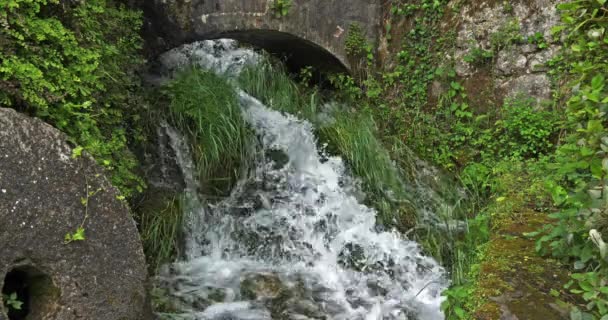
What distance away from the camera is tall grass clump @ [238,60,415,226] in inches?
174

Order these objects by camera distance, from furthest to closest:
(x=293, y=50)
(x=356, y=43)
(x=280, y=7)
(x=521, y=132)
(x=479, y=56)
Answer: (x=293, y=50)
(x=356, y=43)
(x=280, y=7)
(x=479, y=56)
(x=521, y=132)

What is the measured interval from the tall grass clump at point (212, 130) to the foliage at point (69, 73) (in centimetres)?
111

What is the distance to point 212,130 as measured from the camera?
4.50 m

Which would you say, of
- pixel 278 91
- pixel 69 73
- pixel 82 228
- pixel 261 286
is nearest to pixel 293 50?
pixel 278 91

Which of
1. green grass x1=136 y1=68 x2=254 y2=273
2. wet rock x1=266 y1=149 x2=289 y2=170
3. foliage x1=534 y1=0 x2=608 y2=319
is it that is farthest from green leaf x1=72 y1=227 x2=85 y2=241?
wet rock x1=266 y1=149 x2=289 y2=170

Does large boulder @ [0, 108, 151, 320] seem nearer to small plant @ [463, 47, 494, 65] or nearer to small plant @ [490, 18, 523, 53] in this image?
small plant @ [463, 47, 494, 65]

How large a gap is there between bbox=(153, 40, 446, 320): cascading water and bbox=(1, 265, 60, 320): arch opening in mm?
1116

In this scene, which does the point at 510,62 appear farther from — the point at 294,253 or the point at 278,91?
the point at 294,253

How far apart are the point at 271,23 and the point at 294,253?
254 centimetres

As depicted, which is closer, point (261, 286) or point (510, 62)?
point (261, 286)

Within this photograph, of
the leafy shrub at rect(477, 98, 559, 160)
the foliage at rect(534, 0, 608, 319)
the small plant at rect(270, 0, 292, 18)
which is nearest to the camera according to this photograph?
the foliage at rect(534, 0, 608, 319)

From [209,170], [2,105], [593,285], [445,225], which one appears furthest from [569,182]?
[2,105]

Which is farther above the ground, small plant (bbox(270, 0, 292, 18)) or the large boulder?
small plant (bbox(270, 0, 292, 18))

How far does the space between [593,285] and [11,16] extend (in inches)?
107
